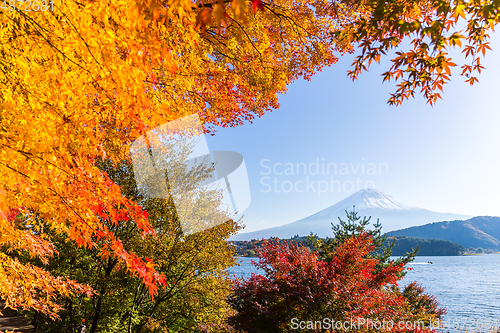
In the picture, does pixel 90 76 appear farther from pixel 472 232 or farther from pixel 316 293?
pixel 472 232

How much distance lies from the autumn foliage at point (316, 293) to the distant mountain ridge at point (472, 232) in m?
149

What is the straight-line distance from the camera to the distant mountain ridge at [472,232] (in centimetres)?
13625

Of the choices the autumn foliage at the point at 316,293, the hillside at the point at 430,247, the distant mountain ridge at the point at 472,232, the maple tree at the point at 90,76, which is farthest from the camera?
the distant mountain ridge at the point at 472,232

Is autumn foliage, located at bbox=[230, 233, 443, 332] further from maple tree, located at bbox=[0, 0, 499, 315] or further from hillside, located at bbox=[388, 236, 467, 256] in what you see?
hillside, located at bbox=[388, 236, 467, 256]

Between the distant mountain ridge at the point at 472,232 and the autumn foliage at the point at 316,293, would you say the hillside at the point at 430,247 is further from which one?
the autumn foliage at the point at 316,293

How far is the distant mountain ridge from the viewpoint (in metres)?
136

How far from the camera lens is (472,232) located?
137875 mm

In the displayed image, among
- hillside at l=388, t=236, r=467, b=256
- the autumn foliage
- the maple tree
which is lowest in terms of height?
hillside at l=388, t=236, r=467, b=256

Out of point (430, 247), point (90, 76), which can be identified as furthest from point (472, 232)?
point (90, 76)

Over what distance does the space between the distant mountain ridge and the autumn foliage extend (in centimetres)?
14854

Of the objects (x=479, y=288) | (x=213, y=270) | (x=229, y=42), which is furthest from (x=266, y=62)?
(x=479, y=288)

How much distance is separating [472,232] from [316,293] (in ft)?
596

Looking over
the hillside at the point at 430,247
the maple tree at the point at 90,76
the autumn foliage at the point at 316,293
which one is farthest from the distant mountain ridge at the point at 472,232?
the maple tree at the point at 90,76

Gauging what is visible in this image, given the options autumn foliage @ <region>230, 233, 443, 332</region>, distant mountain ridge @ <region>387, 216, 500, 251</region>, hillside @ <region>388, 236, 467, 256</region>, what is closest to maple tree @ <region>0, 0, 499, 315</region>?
autumn foliage @ <region>230, 233, 443, 332</region>
